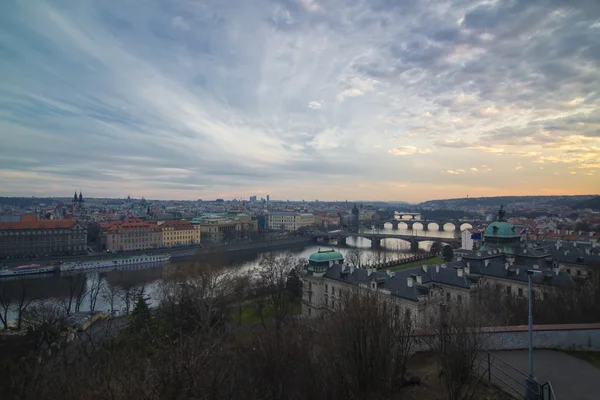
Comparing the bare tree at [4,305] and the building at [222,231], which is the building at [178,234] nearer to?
the building at [222,231]

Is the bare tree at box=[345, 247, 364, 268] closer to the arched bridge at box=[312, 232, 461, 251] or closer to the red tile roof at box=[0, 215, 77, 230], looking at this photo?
the arched bridge at box=[312, 232, 461, 251]

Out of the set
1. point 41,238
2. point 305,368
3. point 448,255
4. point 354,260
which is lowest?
point 354,260

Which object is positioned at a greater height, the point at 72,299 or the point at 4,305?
the point at 4,305

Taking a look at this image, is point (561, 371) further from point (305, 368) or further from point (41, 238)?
point (41, 238)

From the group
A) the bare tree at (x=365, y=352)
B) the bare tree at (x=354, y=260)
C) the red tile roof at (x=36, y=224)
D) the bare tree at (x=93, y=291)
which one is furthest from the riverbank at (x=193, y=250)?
the bare tree at (x=365, y=352)

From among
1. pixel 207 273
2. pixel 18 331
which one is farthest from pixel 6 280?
pixel 207 273

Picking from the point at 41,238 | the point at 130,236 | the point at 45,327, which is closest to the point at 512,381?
the point at 45,327
